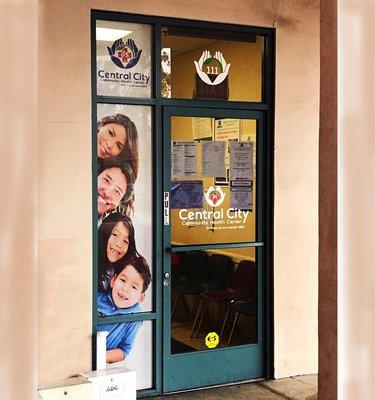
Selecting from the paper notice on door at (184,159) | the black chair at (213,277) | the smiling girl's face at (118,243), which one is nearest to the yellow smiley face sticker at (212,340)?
the black chair at (213,277)

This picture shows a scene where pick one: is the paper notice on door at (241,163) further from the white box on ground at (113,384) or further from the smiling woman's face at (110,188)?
the white box on ground at (113,384)

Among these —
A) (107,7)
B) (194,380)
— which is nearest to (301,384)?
(194,380)

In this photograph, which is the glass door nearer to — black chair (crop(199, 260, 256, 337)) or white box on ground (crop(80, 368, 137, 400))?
black chair (crop(199, 260, 256, 337))

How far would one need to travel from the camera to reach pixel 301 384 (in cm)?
541

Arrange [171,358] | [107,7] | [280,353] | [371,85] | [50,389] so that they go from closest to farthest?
1. [371,85]
2. [50,389]
3. [107,7]
4. [171,358]
5. [280,353]

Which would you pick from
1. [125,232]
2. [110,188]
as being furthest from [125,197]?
[125,232]

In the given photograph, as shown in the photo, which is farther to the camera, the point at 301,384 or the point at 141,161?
the point at 301,384

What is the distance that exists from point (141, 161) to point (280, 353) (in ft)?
6.45

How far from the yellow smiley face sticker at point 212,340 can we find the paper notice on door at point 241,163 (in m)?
1.22

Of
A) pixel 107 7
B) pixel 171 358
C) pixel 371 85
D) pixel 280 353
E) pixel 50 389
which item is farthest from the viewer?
pixel 280 353

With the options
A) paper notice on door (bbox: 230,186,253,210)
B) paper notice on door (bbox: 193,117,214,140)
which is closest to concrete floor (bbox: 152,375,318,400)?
paper notice on door (bbox: 230,186,253,210)

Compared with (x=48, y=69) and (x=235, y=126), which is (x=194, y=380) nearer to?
(x=235, y=126)

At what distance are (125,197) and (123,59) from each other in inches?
39.7

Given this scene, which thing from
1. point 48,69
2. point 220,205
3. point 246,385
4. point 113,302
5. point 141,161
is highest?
point 48,69
